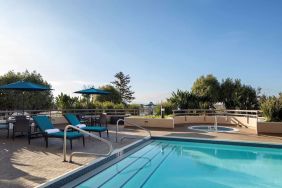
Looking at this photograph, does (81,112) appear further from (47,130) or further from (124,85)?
(124,85)

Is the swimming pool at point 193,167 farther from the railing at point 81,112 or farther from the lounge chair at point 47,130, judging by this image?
the railing at point 81,112

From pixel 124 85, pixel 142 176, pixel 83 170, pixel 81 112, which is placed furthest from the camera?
pixel 124 85

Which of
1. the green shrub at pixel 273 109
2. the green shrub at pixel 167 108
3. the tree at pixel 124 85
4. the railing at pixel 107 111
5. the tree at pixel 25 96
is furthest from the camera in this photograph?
the tree at pixel 124 85

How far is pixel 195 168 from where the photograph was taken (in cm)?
748

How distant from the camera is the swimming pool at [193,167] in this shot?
611cm

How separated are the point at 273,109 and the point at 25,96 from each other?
26.8m

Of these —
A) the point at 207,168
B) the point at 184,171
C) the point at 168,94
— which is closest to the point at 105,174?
the point at 184,171

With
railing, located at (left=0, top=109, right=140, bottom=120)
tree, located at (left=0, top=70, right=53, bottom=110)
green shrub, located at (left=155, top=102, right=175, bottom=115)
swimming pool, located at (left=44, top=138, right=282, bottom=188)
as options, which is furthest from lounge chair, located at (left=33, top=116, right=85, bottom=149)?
tree, located at (left=0, top=70, right=53, bottom=110)

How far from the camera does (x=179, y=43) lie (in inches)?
811

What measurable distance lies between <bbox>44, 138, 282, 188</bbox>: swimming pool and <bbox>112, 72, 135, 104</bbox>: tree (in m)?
60.2

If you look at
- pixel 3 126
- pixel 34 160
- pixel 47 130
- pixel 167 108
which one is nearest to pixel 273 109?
pixel 167 108

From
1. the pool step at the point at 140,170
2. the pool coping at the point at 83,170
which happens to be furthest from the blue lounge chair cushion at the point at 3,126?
the pool step at the point at 140,170

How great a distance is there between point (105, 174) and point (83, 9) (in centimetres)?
1061

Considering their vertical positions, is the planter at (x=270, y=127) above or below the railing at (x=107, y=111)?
below
